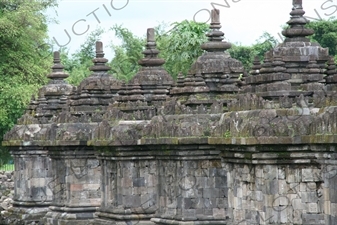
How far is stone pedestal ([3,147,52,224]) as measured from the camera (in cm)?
3362

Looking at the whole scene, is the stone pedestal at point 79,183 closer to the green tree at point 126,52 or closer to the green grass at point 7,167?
the green grass at point 7,167

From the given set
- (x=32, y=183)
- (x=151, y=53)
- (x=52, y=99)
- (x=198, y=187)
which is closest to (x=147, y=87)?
(x=151, y=53)

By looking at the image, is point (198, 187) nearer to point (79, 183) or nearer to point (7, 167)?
point (79, 183)

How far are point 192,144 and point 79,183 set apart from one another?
7532mm

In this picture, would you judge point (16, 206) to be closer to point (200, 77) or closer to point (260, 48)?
point (200, 77)

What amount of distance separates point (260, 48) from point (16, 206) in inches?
784

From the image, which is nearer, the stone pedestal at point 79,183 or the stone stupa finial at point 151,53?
the stone stupa finial at point 151,53

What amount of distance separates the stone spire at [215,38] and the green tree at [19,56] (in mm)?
18645

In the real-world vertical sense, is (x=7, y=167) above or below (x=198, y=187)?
above

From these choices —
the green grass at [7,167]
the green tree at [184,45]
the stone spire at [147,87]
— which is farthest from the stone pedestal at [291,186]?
the green grass at [7,167]

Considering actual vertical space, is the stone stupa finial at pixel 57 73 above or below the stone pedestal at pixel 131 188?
above

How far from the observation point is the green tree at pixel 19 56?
142ft

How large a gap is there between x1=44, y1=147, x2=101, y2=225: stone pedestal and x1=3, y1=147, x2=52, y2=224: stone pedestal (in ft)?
10.6

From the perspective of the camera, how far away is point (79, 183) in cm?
2994
